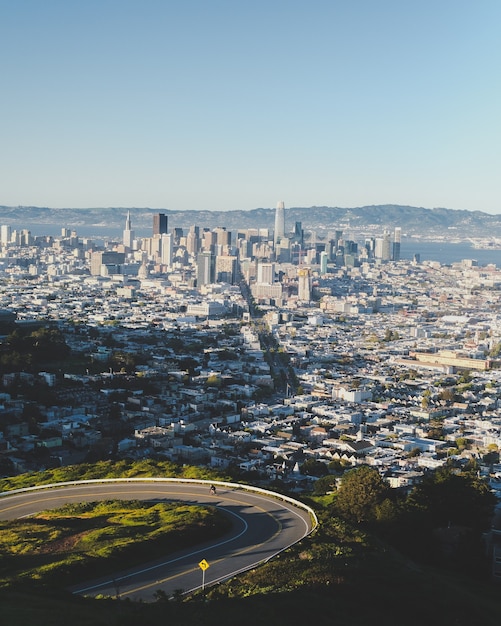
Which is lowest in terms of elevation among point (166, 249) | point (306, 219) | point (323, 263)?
point (323, 263)

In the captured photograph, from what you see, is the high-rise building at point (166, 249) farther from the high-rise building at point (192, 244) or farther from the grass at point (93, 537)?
the grass at point (93, 537)

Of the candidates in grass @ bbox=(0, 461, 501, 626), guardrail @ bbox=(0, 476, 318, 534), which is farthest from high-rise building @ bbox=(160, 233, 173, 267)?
grass @ bbox=(0, 461, 501, 626)

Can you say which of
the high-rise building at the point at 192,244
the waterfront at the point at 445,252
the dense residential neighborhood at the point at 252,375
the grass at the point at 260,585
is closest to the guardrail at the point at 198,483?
the grass at the point at 260,585

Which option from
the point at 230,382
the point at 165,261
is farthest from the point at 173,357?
the point at 165,261

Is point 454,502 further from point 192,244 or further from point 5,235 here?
point 5,235

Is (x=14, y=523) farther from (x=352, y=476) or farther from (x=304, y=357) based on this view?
Answer: (x=304, y=357)

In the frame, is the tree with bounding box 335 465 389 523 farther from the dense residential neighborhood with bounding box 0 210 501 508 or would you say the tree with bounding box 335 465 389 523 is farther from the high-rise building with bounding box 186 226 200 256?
the high-rise building with bounding box 186 226 200 256

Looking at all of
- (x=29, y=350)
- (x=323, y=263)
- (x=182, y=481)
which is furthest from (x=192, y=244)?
(x=182, y=481)
